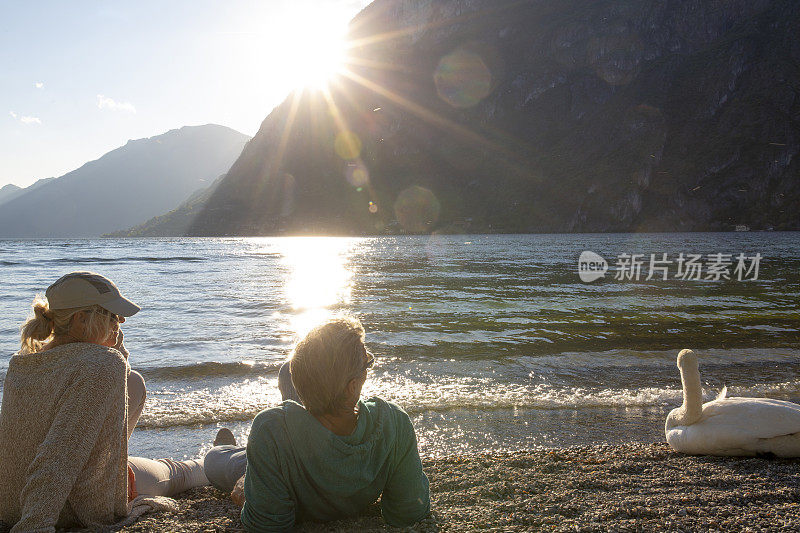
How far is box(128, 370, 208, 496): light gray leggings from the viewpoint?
11.5 feet

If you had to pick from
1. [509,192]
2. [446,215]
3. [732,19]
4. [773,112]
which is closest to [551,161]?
[509,192]

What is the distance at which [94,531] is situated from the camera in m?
3.01

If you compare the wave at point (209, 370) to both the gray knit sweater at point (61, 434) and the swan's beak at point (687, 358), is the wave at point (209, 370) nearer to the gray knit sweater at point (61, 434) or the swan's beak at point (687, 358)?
the gray knit sweater at point (61, 434)

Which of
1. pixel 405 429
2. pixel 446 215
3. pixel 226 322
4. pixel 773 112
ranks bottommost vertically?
pixel 226 322

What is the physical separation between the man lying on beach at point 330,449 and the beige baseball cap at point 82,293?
103 centimetres

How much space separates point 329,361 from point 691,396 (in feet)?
12.9

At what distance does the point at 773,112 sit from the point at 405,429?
194 m

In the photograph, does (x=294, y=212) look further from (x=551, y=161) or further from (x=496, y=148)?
(x=551, y=161)

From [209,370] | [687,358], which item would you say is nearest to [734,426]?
[687,358]

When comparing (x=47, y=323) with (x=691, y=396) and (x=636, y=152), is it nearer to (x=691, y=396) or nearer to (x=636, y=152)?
(x=691, y=396)

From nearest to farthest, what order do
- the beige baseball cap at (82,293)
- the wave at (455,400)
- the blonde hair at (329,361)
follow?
the blonde hair at (329,361) < the beige baseball cap at (82,293) < the wave at (455,400)

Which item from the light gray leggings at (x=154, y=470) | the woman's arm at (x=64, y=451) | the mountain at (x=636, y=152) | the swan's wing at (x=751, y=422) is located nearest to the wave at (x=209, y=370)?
the light gray leggings at (x=154, y=470)

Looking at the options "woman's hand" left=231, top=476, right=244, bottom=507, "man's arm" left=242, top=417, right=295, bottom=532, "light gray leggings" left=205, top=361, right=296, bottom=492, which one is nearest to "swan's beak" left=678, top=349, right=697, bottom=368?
"light gray leggings" left=205, top=361, right=296, bottom=492

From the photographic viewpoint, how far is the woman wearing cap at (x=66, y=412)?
2607 millimetres
